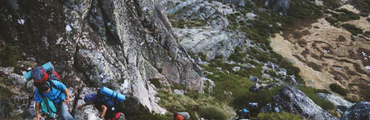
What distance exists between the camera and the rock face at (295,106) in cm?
1299

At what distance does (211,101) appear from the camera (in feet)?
49.7

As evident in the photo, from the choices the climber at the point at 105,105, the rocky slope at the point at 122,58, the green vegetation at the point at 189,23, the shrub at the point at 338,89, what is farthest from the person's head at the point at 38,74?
the shrub at the point at 338,89

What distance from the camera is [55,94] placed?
20.4 feet

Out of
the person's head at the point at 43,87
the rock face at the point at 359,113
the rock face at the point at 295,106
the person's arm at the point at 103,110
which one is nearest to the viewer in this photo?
the person's head at the point at 43,87

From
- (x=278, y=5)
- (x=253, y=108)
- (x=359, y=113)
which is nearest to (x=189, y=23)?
(x=278, y=5)

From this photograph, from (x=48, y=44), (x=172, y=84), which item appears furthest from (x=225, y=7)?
(x=48, y=44)

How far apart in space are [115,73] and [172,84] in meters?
7.08

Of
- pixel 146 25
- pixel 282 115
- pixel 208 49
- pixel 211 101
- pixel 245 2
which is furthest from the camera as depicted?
pixel 245 2

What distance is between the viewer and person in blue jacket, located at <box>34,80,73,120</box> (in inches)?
235

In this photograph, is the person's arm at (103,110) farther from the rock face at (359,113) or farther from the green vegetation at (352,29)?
the green vegetation at (352,29)

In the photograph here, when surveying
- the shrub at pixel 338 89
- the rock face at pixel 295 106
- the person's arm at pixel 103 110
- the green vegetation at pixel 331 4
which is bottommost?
the shrub at pixel 338 89

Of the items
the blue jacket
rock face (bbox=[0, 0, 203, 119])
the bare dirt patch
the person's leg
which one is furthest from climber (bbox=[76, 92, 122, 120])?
the bare dirt patch

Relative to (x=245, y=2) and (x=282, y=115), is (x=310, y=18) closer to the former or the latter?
(x=245, y=2)

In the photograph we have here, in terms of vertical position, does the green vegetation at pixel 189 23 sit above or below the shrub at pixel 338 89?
above
